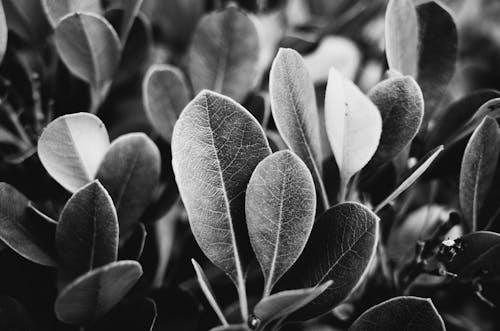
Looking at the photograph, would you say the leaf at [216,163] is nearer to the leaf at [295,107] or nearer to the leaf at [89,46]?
the leaf at [295,107]

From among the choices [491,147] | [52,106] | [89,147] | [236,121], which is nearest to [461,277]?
[491,147]

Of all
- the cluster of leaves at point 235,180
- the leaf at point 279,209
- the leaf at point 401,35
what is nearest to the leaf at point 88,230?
the cluster of leaves at point 235,180

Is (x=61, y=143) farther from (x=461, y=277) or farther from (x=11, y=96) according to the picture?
(x=461, y=277)

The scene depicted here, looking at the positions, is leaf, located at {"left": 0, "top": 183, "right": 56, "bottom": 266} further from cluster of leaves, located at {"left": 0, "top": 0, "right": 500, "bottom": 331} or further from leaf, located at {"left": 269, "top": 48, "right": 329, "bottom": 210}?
leaf, located at {"left": 269, "top": 48, "right": 329, "bottom": 210}

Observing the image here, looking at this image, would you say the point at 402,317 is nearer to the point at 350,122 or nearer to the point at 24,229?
the point at 350,122

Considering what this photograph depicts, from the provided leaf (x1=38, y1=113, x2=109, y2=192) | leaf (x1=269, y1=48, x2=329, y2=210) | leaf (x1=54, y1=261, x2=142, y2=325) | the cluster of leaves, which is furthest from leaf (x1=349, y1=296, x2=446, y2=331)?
leaf (x1=38, y1=113, x2=109, y2=192)

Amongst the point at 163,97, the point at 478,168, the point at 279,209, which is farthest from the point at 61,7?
the point at 478,168
